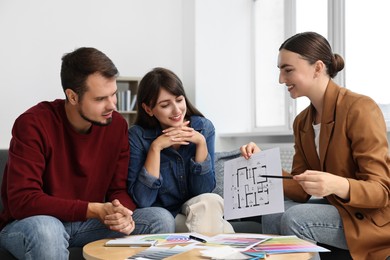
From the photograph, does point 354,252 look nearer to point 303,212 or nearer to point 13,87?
point 303,212

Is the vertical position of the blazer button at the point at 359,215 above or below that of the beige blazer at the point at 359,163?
below

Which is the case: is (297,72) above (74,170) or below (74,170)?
above

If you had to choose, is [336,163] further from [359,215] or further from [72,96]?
[72,96]

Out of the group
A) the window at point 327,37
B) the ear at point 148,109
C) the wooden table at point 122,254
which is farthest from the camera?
the window at point 327,37

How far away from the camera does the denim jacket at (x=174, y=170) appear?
2.26 m

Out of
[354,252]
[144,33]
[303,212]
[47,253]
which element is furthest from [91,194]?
[144,33]

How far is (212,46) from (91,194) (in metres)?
2.65

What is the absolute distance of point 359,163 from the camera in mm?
1775

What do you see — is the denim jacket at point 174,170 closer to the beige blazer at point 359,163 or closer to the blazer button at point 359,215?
the beige blazer at point 359,163

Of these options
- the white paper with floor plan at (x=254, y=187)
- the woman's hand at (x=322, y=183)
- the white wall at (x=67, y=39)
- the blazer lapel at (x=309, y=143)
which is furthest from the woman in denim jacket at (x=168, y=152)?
the white wall at (x=67, y=39)

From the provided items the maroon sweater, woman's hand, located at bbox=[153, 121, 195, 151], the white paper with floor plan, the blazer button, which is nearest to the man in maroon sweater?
the maroon sweater

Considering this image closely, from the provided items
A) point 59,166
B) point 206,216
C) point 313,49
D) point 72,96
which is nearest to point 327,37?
point 313,49

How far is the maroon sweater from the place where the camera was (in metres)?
1.86

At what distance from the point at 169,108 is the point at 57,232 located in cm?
78
